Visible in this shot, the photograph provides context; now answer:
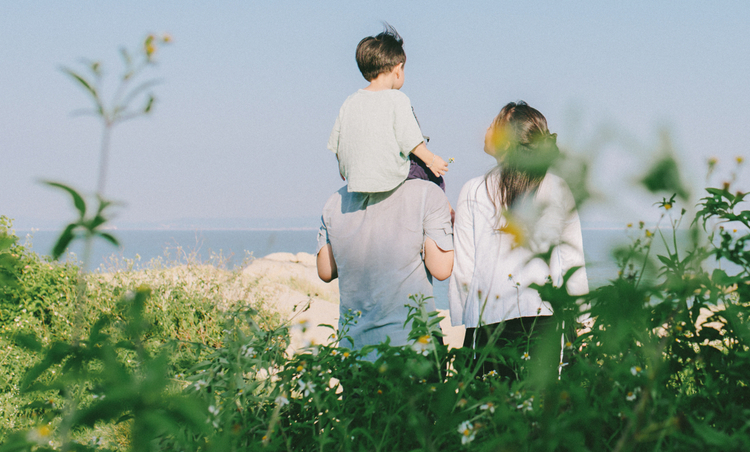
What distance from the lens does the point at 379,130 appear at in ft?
7.60

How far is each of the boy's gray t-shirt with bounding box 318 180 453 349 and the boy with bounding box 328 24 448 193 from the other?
12 centimetres

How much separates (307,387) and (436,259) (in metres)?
1.01

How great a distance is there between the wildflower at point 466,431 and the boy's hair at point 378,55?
1731 mm

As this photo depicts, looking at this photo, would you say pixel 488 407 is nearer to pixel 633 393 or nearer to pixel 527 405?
pixel 527 405

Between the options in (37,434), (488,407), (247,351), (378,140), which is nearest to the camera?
(37,434)

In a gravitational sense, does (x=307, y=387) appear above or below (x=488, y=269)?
below

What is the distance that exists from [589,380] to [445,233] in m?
1.12

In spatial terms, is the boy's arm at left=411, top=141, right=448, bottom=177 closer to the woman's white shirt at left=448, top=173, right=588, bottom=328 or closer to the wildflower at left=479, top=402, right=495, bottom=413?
the woman's white shirt at left=448, top=173, right=588, bottom=328

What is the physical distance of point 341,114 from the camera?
2455 mm

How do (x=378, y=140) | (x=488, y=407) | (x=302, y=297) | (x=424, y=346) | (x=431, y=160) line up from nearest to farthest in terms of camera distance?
(x=488, y=407) < (x=424, y=346) < (x=378, y=140) < (x=431, y=160) < (x=302, y=297)

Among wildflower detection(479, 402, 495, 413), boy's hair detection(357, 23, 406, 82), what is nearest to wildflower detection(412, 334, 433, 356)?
wildflower detection(479, 402, 495, 413)

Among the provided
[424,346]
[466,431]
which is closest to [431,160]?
[424,346]

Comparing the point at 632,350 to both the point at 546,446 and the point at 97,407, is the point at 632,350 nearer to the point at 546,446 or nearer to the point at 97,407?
the point at 546,446

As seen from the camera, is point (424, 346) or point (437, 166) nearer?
point (424, 346)
